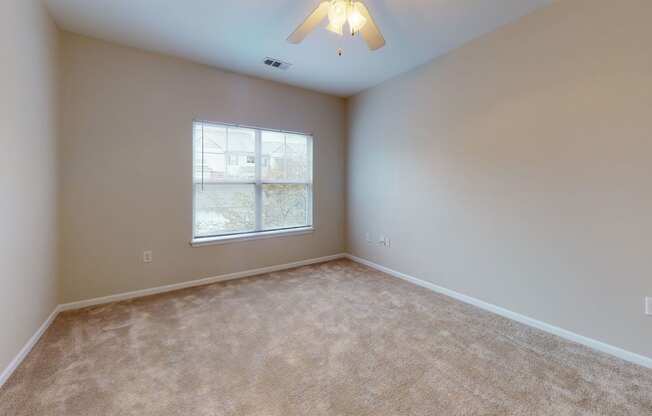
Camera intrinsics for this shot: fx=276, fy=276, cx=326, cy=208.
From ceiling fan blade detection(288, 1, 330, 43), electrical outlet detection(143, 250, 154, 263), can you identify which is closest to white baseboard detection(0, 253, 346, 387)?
electrical outlet detection(143, 250, 154, 263)

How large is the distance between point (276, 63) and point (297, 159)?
1.32 metres

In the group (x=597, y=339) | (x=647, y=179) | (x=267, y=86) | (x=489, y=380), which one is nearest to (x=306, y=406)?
(x=489, y=380)

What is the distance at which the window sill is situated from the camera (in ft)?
10.8

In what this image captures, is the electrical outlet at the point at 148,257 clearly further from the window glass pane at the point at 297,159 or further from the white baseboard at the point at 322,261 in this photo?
the window glass pane at the point at 297,159

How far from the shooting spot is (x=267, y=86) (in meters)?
3.68

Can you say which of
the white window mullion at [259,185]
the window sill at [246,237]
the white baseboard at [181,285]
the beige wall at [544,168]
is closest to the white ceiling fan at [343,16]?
the beige wall at [544,168]

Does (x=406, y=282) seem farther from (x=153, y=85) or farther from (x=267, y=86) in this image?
(x=153, y=85)

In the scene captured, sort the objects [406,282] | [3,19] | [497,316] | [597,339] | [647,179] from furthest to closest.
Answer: [406,282] < [497,316] < [597,339] < [647,179] < [3,19]

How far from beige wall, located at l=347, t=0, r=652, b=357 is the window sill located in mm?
1539

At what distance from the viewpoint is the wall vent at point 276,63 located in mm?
3131

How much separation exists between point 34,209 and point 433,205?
3600 mm

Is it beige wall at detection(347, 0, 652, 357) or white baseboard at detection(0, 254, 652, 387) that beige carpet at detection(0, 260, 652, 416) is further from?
beige wall at detection(347, 0, 652, 357)

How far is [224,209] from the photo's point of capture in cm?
353

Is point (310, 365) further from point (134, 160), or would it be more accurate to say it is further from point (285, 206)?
point (134, 160)
